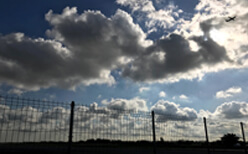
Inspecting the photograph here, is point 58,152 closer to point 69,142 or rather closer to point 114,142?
point 69,142

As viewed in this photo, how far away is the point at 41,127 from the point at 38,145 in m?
0.66

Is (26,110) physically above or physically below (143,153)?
above

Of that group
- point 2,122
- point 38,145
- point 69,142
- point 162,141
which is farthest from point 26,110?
point 162,141

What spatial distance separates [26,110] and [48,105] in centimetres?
86

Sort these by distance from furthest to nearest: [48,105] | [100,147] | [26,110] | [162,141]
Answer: [162,141]
[100,147]
[48,105]
[26,110]

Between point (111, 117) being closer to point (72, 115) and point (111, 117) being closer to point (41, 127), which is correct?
point (72, 115)

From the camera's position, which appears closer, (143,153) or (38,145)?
(38,145)

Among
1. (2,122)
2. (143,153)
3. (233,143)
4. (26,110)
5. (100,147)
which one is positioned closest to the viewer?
(2,122)

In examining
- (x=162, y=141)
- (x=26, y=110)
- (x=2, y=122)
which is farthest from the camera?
(x=162, y=141)

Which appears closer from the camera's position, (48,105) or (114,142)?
(48,105)

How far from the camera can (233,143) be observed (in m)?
51.8

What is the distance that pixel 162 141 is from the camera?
39.0ft

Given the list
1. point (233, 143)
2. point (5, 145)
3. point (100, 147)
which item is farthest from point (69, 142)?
point (233, 143)

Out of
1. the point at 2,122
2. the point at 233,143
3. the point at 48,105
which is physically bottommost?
the point at 233,143
